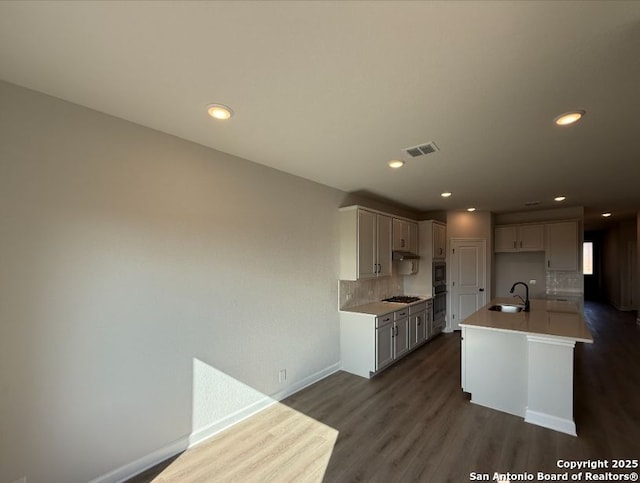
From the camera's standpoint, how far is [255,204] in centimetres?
301

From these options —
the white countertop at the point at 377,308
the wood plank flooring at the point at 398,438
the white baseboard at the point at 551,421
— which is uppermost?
the white countertop at the point at 377,308

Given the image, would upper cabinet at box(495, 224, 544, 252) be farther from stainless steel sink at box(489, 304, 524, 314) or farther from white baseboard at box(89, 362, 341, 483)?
white baseboard at box(89, 362, 341, 483)

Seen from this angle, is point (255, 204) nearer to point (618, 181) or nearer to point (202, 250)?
point (202, 250)

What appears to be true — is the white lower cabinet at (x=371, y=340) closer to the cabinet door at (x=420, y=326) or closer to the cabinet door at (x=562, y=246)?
the cabinet door at (x=420, y=326)

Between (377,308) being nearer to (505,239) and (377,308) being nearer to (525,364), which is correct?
(525,364)

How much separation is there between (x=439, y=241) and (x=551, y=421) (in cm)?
365

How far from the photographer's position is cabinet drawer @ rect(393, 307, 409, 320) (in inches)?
163

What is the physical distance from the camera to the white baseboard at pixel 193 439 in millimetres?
2021

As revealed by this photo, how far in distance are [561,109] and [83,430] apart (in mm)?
3882

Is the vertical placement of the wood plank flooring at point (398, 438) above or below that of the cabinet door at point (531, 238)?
below

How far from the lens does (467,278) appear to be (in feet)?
19.9

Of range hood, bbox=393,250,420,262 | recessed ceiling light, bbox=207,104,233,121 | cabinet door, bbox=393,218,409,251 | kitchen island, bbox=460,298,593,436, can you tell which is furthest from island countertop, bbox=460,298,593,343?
recessed ceiling light, bbox=207,104,233,121

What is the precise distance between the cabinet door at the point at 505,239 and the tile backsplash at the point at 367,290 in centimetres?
250

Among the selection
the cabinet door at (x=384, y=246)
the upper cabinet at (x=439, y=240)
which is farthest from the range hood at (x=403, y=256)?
the upper cabinet at (x=439, y=240)
